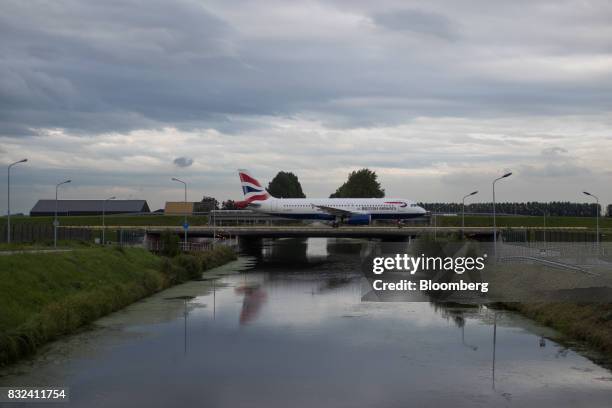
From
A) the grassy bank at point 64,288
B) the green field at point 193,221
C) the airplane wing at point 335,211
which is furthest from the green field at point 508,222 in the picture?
the grassy bank at point 64,288

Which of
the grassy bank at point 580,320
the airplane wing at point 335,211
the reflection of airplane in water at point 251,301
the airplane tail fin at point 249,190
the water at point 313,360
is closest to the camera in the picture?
the water at point 313,360

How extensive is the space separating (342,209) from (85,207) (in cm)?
9249

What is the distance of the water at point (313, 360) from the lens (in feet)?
78.7

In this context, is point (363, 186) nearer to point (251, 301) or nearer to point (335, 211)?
point (335, 211)

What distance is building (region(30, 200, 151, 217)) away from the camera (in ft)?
551

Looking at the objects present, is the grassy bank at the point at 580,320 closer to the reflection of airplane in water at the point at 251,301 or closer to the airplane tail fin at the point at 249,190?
the reflection of airplane in water at the point at 251,301

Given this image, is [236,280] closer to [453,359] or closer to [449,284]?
[449,284]

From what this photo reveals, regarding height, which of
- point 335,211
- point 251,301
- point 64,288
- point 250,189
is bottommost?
point 251,301

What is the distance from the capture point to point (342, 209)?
102250 millimetres

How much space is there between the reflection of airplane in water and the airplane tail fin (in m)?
51.3

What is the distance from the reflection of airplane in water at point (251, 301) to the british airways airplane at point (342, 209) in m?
46.9

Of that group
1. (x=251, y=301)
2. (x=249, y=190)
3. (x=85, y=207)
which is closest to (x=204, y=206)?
(x=85, y=207)

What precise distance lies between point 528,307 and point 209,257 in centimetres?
4199

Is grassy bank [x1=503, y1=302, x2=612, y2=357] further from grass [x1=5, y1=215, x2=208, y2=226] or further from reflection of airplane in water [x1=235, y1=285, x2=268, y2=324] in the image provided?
grass [x1=5, y1=215, x2=208, y2=226]
